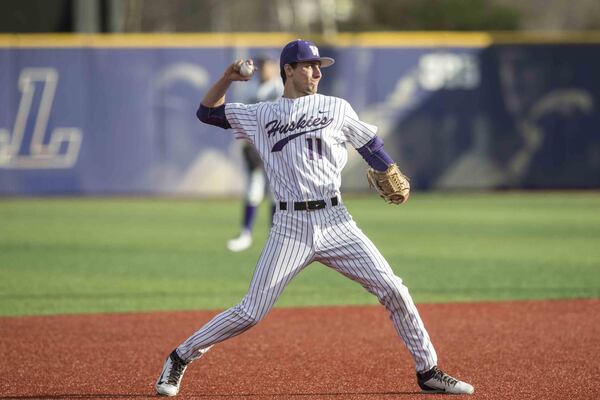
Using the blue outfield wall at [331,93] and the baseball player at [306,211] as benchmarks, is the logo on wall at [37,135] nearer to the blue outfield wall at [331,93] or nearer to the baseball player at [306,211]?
the blue outfield wall at [331,93]

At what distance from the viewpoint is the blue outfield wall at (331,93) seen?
67.4 ft

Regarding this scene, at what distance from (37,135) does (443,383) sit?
16239mm

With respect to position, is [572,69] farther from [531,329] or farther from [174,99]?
[531,329]

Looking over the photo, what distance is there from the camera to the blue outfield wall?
20.5 metres

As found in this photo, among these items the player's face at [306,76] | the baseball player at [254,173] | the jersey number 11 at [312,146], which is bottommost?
the baseball player at [254,173]

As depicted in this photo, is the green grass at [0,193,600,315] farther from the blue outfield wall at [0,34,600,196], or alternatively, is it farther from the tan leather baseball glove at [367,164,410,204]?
the tan leather baseball glove at [367,164,410,204]

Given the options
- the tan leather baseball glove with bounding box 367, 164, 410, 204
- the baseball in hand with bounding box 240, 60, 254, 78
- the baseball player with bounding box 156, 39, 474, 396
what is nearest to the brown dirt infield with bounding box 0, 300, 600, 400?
the baseball player with bounding box 156, 39, 474, 396

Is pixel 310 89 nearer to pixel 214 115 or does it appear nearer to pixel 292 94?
pixel 292 94

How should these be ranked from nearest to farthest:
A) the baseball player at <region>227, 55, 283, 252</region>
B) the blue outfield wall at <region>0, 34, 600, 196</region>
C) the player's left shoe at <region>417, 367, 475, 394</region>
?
1. the player's left shoe at <region>417, 367, 475, 394</region>
2. the baseball player at <region>227, 55, 283, 252</region>
3. the blue outfield wall at <region>0, 34, 600, 196</region>

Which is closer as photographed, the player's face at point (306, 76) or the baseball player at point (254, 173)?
the player's face at point (306, 76)

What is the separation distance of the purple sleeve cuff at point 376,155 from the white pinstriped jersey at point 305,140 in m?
0.06

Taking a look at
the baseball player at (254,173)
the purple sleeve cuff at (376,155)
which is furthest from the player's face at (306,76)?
the baseball player at (254,173)

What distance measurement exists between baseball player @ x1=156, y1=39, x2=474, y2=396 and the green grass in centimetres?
360

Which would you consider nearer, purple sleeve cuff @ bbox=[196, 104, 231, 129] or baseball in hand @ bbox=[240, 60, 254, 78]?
baseball in hand @ bbox=[240, 60, 254, 78]
